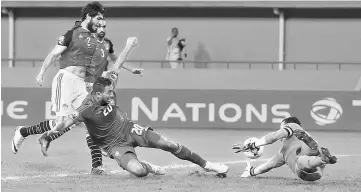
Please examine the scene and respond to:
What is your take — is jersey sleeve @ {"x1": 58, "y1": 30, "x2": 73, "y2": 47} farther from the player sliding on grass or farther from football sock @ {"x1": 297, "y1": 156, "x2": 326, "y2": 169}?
football sock @ {"x1": 297, "y1": 156, "x2": 326, "y2": 169}

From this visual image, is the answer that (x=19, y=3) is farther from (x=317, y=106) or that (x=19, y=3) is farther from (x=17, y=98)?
(x=317, y=106)

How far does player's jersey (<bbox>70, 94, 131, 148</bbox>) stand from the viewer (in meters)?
10.8

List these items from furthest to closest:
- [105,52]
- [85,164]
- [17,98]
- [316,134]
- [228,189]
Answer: [17,98], [316,134], [85,164], [105,52], [228,189]

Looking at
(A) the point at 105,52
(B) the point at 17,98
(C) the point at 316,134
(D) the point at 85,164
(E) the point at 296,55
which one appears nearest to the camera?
(A) the point at 105,52

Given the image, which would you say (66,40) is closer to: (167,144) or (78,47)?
(78,47)

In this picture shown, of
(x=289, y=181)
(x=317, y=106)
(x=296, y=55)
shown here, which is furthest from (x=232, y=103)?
(x=289, y=181)

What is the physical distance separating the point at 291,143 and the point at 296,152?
173 mm

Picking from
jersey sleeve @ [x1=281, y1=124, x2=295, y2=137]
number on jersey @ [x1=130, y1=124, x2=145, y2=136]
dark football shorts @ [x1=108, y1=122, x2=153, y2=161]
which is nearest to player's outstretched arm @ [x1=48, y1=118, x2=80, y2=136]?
dark football shorts @ [x1=108, y1=122, x2=153, y2=161]

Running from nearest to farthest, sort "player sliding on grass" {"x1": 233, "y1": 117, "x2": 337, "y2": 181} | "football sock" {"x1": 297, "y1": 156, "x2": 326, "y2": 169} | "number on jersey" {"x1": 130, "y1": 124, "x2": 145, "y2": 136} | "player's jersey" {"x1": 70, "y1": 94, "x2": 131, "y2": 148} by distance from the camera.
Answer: "football sock" {"x1": 297, "y1": 156, "x2": 326, "y2": 169}
"player sliding on grass" {"x1": 233, "y1": 117, "x2": 337, "y2": 181}
"player's jersey" {"x1": 70, "y1": 94, "x2": 131, "y2": 148}
"number on jersey" {"x1": 130, "y1": 124, "x2": 145, "y2": 136}

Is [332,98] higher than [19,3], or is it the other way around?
[19,3]

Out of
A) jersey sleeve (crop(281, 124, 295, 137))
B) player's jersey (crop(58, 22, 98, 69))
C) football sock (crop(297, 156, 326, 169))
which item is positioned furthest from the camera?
player's jersey (crop(58, 22, 98, 69))

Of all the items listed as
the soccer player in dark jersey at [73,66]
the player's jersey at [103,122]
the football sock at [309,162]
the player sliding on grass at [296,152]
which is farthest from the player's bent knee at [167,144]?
the soccer player in dark jersey at [73,66]

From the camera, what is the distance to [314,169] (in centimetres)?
1029

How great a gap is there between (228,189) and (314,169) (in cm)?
110
